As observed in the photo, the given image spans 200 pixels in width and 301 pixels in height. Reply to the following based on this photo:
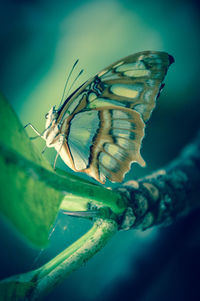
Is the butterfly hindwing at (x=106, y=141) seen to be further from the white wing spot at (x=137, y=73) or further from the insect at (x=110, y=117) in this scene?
the white wing spot at (x=137, y=73)

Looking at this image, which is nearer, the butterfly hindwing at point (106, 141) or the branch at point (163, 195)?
the branch at point (163, 195)

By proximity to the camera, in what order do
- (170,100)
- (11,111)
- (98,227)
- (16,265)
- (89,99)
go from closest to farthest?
1. (11,111)
2. (98,227)
3. (89,99)
4. (16,265)
5. (170,100)

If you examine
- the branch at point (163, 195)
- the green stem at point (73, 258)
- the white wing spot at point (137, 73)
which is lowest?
the branch at point (163, 195)

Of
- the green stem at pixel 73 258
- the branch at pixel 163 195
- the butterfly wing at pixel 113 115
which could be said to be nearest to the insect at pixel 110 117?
the butterfly wing at pixel 113 115

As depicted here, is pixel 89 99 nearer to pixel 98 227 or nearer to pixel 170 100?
pixel 98 227

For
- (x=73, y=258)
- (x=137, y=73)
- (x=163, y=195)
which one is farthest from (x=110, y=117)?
(x=73, y=258)

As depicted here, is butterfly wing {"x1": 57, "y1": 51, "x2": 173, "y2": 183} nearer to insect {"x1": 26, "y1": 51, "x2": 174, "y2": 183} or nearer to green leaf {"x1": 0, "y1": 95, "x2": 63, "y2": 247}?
insect {"x1": 26, "y1": 51, "x2": 174, "y2": 183}

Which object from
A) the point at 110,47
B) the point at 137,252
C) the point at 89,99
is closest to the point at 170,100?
the point at 110,47
